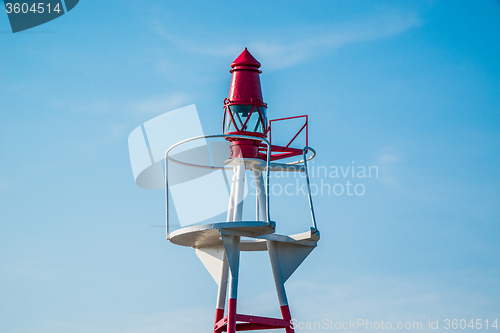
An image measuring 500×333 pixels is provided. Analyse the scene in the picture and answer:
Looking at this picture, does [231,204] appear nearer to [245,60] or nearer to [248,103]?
[248,103]

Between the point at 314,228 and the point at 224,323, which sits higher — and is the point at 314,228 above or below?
above

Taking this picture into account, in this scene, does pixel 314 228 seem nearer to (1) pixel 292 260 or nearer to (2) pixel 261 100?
(1) pixel 292 260

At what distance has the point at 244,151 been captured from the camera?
27953 millimetres

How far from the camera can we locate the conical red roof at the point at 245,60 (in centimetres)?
2844

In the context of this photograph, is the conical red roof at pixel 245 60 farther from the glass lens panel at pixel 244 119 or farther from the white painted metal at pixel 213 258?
the white painted metal at pixel 213 258

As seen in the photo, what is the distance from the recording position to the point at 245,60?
1119 inches

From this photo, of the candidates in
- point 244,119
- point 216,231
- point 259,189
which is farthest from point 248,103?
point 216,231

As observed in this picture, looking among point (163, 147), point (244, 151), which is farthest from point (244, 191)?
point (163, 147)

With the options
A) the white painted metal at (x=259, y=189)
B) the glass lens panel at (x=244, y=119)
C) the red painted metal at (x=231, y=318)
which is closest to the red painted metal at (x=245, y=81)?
the glass lens panel at (x=244, y=119)

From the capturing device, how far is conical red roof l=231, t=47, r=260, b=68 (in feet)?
93.3

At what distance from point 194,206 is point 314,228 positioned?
443 centimetres

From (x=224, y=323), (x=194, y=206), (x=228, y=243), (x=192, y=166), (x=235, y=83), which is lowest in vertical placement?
(x=224, y=323)

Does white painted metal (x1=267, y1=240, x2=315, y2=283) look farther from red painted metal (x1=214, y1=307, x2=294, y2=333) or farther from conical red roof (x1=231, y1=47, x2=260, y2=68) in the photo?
conical red roof (x1=231, y1=47, x2=260, y2=68)

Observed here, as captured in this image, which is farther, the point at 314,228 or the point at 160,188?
the point at 160,188
